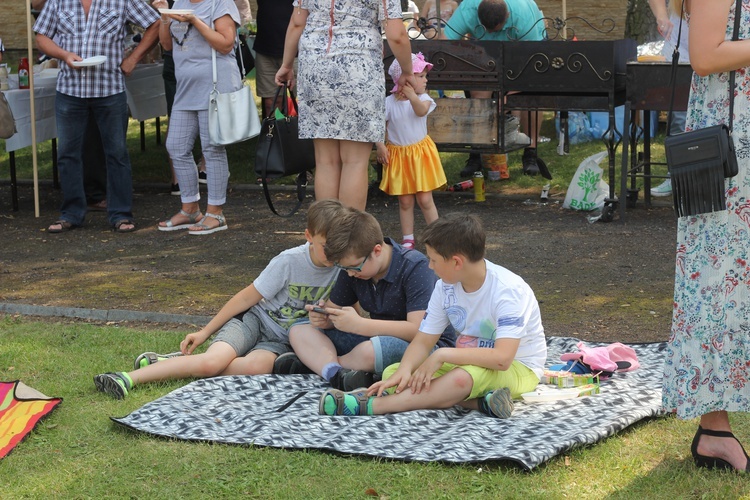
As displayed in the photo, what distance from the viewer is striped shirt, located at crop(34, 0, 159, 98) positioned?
24.9 ft

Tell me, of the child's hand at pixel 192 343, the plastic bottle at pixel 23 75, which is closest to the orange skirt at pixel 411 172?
the child's hand at pixel 192 343

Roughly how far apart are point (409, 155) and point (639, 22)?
16.4 ft

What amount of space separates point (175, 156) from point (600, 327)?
3675mm

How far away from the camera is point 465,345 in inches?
162

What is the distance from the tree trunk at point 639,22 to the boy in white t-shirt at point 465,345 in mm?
7401

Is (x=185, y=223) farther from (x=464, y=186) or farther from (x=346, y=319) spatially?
(x=346, y=319)

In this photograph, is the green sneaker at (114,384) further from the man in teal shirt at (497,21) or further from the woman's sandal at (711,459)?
the man in teal shirt at (497,21)

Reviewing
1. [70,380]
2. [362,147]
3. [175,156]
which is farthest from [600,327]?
[175,156]

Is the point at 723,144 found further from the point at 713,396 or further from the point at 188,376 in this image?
the point at 188,376

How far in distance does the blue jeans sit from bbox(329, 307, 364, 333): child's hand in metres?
4.07

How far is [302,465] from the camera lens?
3559 mm

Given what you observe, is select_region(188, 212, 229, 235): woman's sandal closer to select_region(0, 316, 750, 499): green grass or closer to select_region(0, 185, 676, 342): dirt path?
select_region(0, 185, 676, 342): dirt path

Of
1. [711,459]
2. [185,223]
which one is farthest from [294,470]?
[185,223]

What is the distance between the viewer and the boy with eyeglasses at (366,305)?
4.25m
